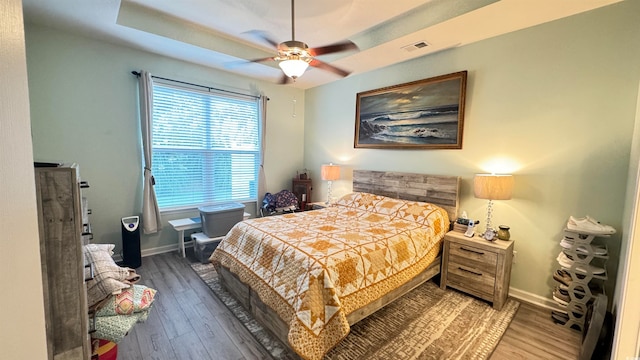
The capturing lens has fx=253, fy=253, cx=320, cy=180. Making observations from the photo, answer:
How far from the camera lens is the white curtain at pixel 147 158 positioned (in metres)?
3.28

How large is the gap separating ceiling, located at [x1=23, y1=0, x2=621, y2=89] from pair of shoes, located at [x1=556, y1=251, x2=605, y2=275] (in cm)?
215

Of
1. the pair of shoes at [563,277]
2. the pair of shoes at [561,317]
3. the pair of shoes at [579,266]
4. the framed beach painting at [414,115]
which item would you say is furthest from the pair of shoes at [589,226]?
the framed beach painting at [414,115]

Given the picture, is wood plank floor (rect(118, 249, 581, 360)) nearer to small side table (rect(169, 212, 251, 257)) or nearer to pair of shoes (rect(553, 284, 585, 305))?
pair of shoes (rect(553, 284, 585, 305))

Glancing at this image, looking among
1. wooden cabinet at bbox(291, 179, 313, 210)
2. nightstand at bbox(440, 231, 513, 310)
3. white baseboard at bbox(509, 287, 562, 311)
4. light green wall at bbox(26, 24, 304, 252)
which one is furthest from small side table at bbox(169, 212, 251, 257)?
white baseboard at bbox(509, 287, 562, 311)

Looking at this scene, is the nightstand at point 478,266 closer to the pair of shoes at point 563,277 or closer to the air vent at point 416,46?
the pair of shoes at point 563,277

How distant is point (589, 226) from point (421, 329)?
160 centimetres

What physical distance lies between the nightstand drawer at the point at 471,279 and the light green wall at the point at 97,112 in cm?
367

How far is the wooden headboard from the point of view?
118 inches

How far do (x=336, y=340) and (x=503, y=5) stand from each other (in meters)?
2.97

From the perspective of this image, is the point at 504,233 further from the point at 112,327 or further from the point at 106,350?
the point at 106,350

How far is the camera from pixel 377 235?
7.97 ft

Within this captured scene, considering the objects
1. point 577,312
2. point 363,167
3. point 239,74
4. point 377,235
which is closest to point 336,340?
point 377,235

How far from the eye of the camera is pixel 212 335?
201 cm

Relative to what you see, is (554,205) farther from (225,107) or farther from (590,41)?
(225,107)
